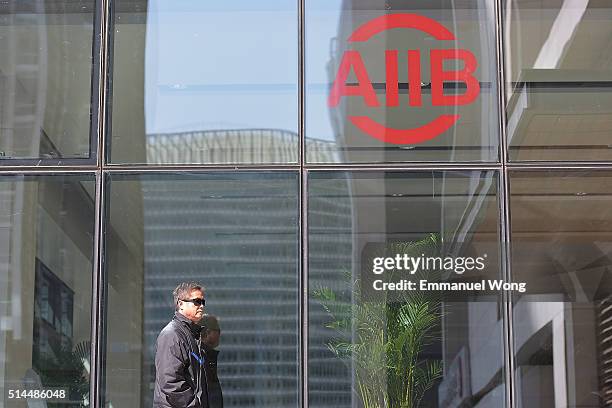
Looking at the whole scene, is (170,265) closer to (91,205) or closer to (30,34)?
(91,205)

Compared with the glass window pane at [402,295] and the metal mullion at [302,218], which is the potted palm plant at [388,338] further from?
the metal mullion at [302,218]

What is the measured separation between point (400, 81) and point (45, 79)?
3362mm

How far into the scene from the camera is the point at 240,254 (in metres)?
9.37

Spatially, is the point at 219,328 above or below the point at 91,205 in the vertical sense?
below

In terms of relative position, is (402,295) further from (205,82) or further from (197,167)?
(205,82)

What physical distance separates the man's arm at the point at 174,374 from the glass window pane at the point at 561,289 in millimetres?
3421

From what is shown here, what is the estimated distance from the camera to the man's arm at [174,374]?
6914 millimetres

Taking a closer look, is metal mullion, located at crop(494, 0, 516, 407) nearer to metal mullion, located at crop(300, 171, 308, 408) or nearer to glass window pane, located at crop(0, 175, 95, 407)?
metal mullion, located at crop(300, 171, 308, 408)

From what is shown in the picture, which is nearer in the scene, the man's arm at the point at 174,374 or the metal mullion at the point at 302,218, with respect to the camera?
the man's arm at the point at 174,374

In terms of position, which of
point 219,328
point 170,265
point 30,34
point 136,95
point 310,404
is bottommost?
point 310,404

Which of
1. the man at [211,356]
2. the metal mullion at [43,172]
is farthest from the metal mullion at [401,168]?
the metal mullion at [43,172]

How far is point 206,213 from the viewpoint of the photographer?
9.45m

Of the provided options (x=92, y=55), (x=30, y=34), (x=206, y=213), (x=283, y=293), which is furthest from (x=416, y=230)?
(x=30, y=34)

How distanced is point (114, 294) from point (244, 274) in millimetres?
1185
